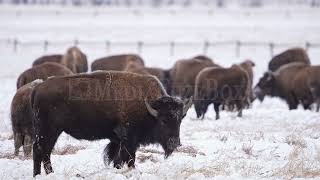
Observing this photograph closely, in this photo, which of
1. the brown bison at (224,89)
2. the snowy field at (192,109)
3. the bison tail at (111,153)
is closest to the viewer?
the snowy field at (192,109)

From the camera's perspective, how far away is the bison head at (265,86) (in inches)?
870

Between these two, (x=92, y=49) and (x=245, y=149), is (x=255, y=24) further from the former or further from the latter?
(x=245, y=149)

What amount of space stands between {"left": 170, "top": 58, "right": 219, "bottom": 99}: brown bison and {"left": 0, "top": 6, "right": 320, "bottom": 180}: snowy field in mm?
1476

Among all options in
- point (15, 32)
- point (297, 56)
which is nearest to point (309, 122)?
point (297, 56)

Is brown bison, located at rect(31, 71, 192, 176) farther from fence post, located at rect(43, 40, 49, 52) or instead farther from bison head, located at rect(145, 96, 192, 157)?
fence post, located at rect(43, 40, 49, 52)

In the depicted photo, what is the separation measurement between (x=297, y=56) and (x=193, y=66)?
5807 millimetres

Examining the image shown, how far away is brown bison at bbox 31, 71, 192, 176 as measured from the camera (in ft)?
27.3

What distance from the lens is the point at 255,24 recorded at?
58750 mm

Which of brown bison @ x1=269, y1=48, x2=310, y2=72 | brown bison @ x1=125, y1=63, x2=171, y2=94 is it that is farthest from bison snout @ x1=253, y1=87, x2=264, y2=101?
brown bison @ x1=125, y1=63, x2=171, y2=94

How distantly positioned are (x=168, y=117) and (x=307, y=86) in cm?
1220

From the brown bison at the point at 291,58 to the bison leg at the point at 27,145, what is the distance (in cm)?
1629

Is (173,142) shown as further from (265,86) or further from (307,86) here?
(265,86)

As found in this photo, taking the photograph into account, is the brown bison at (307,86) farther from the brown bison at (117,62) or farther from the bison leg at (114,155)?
the bison leg at (114,155)

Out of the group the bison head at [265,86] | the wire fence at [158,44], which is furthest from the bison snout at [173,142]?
the wire fence at [158,44]
